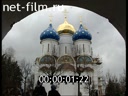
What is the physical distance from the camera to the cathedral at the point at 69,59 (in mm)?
14680

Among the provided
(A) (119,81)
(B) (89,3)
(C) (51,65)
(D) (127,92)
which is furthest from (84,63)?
(D) (127,92)

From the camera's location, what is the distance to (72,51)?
683 inches

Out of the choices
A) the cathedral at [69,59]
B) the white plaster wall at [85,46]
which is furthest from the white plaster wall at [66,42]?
the white plaster wall at [85,46]

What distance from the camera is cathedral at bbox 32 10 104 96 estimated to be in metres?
14.7

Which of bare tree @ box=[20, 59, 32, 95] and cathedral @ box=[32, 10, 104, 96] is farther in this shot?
cathedral @ box=[32, 10, 104, 96]

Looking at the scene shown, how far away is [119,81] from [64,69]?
376 centimetres

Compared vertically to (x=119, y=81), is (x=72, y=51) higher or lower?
higher

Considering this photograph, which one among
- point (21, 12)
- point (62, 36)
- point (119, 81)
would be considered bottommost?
point (119, 81)

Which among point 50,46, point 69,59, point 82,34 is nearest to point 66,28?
point 82,34

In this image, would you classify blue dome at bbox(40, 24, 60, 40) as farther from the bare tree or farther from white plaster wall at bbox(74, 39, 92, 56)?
the bare tree

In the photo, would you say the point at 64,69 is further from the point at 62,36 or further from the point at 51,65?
the point at 62,36

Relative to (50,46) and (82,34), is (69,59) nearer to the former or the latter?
(50,46)

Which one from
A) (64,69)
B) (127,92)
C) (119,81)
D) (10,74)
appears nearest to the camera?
(127,92)

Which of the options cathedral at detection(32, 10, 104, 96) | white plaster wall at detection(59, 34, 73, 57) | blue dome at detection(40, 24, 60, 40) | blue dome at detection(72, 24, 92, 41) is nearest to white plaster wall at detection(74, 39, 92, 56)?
cathedral at detection(32, 10, 104, 96)
